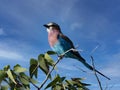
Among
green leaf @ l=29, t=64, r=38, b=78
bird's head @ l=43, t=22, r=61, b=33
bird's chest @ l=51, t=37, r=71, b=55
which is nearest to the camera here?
green leaf @ l=29, t=64, r=38, b=78

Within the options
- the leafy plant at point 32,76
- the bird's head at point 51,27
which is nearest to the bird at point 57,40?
the bird's head at point 51,27

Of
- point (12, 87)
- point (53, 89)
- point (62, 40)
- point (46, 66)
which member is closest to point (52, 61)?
point (46, 66)

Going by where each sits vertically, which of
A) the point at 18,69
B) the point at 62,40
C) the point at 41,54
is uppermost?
the point at 62,40

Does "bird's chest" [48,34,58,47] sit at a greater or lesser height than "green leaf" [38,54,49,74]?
greater

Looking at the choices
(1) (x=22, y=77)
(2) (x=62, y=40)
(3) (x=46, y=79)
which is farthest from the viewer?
(2) (x=62, y=40)

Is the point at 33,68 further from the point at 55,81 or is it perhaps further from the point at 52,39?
the point at 52,39

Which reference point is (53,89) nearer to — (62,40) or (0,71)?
(0,71)

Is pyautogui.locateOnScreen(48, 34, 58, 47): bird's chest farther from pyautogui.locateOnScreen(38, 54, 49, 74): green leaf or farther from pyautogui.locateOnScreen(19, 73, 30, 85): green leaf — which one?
pyautogui.locateOnScreen(19, 73, 30, 85): green leaf

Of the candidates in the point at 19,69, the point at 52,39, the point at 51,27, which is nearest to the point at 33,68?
the point at 19,69

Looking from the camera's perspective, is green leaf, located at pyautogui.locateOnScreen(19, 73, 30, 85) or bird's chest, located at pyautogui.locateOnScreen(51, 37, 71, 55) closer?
green leaf, located at pyautogui.locateOnScreen(19, 73, 30, 85)

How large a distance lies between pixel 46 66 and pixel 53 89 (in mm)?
292

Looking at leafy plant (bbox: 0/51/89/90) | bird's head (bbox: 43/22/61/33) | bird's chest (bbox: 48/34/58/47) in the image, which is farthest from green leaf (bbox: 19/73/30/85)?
bird's head (bbox: 43/22/61/33)

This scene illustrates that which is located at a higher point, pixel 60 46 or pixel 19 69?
pixel 60 46

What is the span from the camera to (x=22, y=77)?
11.1 ft
